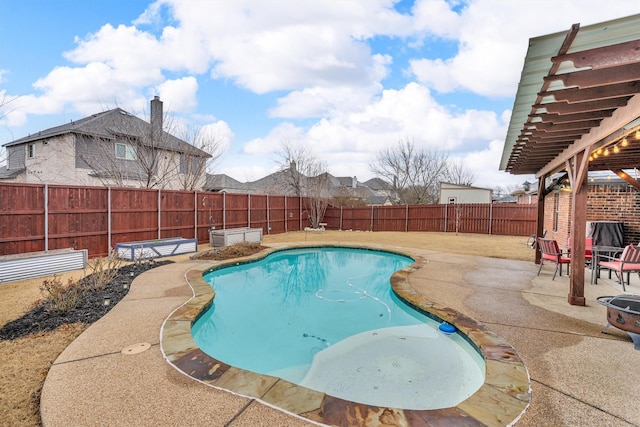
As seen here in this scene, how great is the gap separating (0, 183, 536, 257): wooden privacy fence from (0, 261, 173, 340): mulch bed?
3128 millimetres

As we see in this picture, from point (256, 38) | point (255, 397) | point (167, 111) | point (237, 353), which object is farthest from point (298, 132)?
point (255, 397)

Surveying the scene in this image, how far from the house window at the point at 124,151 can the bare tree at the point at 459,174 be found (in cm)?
2908

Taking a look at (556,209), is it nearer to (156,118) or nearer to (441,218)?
(441,218)

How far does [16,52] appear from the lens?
29.6ft

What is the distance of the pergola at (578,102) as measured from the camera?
2.35 metres

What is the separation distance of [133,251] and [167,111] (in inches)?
369

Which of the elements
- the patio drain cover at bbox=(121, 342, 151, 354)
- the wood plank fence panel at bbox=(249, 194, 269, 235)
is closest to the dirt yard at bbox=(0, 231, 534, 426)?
the patio drain cover at bbox=(121, 342, 151, 354)

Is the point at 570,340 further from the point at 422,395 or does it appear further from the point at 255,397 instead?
the point at 255,397

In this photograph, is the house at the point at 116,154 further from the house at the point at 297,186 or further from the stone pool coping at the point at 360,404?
the stone pool coping at the point at 360,404

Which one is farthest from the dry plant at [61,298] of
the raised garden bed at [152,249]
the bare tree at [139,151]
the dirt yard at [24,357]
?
the bare tree at [139,151]

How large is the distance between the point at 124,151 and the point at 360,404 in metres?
16.8

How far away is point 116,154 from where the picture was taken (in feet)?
50.2

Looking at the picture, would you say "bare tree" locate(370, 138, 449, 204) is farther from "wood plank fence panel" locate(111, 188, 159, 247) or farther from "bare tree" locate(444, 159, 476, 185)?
"wood plank fence panel" locate(111, 188, 159, 247)

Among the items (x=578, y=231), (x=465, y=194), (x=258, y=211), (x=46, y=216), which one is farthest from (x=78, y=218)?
(x=465, y=194)
